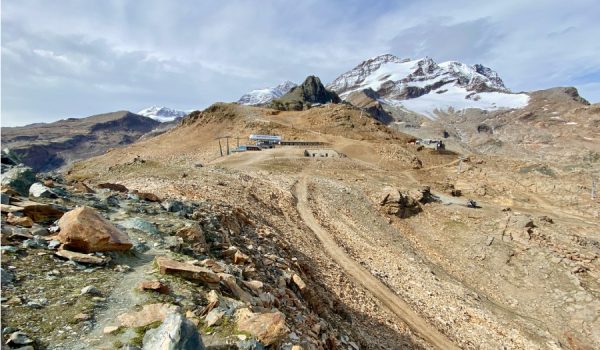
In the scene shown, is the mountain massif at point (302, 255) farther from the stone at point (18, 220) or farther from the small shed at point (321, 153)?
the small shed at point (321, 153)

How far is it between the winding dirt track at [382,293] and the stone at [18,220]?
536 inches

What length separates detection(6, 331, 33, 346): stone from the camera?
476 centimetres

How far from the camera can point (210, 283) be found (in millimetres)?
7453

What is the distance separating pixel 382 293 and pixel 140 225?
11.8 meters

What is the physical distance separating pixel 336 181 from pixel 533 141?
496 ft

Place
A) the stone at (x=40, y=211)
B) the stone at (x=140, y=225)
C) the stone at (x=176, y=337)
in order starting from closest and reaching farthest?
the stone at (x=176, y=337)
the stone at (x=40, y=211)
the stone at (x=140, y=225)

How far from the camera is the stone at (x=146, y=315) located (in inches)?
224

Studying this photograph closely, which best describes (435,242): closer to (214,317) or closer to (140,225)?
(140,225)

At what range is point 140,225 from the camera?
10391 millimetres

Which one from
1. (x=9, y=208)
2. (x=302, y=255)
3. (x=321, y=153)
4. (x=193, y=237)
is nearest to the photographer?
(x=9, y=208)

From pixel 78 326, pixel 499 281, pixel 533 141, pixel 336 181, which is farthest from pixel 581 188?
pixel 533 141

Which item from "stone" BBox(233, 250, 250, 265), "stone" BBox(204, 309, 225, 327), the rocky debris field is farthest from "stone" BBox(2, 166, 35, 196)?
"stone" BBox(204, 309, 225, 327)

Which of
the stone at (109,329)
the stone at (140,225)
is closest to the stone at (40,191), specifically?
the stone at (140,225)

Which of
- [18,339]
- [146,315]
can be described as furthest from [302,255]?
[18,339]
